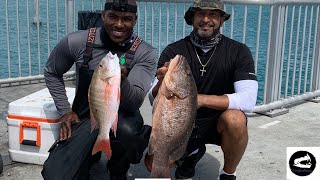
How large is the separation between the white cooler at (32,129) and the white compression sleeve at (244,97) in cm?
164

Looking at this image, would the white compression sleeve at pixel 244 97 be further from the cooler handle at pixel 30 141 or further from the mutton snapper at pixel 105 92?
the cooler handle at pixel 30 141

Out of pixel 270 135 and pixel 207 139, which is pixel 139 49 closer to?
pixel 207 139

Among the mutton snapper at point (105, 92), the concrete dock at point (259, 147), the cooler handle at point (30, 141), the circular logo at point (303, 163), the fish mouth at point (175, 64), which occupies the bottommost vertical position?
the concrete dock at point (259, 147)

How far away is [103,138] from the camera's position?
10.2 feet

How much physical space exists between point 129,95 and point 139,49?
631 millimetres

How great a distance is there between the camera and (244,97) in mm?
3789

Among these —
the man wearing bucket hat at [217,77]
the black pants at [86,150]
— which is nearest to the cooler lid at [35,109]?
the black pants at [86,150]

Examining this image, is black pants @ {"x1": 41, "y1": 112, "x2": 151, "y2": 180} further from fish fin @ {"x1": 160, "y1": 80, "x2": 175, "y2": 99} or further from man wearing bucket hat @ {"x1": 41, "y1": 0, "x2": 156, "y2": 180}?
fish fin @ {"x1": 160, "y1": 80, "x2": 175, "y2": 99}

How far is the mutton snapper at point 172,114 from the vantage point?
2.71 meters

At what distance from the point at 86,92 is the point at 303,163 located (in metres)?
2.08

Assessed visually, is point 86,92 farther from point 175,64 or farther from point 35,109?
point 175,64

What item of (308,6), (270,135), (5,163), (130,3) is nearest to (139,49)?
(130,3)

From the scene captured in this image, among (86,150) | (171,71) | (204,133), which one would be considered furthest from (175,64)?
(204,133)

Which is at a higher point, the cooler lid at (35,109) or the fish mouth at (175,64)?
the fish mouth at (175,64)
